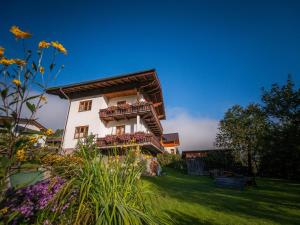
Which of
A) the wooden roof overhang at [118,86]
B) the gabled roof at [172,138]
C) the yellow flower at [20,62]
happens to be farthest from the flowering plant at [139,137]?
the gabled roof at [172,138]

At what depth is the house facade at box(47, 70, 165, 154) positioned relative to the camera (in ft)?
50.3

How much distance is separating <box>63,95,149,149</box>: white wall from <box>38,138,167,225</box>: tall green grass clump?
13841 millimetres

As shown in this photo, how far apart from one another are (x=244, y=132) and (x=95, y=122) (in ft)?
64.7

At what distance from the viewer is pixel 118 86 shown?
681 inches

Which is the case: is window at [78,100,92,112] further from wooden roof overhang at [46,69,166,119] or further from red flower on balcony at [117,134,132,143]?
red flower on balcony at [117,134,132,143]

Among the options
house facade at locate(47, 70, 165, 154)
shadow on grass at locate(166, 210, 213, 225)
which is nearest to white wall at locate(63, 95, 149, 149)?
house facade at locate(47, 70, 165, 154)

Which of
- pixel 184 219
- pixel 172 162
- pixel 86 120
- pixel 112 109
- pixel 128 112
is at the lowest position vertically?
pixel 184 219

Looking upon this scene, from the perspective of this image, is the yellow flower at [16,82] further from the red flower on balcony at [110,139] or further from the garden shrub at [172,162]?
the garden shrub at [172,162]

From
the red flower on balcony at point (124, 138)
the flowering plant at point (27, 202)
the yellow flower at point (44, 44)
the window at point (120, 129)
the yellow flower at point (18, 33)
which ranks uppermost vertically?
the window at point (120, 129)

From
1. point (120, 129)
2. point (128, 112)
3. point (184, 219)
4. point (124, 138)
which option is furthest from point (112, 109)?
point (184, 219)

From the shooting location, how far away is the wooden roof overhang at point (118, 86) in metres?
15.8

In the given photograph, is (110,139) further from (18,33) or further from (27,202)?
(18,33)

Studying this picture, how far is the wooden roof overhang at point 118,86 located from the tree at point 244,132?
12303 millimetres

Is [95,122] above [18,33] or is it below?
above
